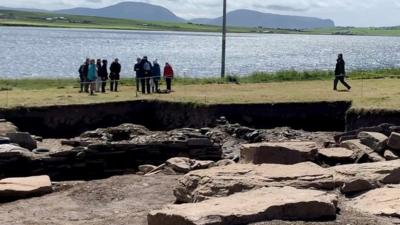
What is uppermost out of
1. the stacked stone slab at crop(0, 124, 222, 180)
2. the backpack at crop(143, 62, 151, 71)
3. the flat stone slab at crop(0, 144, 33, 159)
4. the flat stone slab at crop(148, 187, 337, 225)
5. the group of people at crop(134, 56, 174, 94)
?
the flat stone slab at crop(148, 187, 337, 225)

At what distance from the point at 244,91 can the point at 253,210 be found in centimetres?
2035

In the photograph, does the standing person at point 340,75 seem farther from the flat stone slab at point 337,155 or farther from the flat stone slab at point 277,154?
the flat stone slab at point 277,154

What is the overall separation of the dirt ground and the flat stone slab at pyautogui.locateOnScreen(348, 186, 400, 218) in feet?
0.87

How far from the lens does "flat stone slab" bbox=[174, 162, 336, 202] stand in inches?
431

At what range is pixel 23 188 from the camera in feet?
45.5

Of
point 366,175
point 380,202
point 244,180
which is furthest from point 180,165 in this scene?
point 380,202

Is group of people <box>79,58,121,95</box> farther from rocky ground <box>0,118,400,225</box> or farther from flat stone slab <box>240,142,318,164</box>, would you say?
flat stone slab <box>240,142,318,164</box>

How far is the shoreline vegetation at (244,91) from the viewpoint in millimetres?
25562

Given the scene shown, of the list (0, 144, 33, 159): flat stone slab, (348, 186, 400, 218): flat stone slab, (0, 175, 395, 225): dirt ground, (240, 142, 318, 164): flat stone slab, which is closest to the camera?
(348, 186, 400, 218): flat stone slab

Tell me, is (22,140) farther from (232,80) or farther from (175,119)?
(232,80)

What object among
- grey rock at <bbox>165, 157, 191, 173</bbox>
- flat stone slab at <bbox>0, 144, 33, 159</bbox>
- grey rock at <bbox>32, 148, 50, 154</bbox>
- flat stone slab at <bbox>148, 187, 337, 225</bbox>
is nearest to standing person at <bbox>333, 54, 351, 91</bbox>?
grey rock at <bbox>32, 148, 50, 154</bbox>

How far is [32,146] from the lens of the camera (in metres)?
20.4

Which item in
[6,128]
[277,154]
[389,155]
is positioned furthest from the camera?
[6,128]

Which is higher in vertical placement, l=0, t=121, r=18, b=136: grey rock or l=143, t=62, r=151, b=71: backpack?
l=143, t=62, r=151, b=71: backpack
